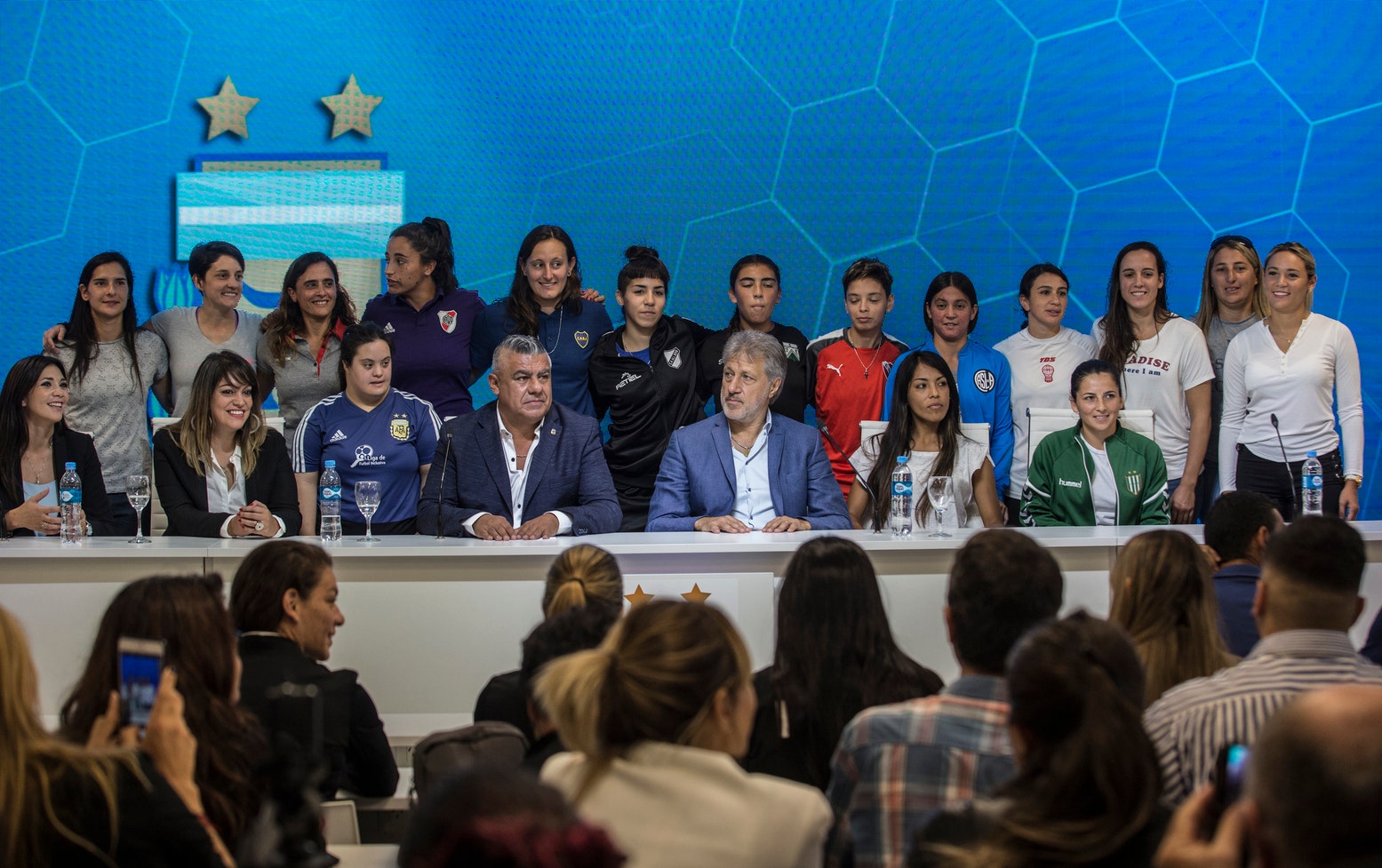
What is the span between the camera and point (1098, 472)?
14.3 ft

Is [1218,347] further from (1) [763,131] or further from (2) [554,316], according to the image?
(2) [554,316]

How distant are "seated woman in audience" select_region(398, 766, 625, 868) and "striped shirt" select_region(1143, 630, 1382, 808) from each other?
102 centimetres

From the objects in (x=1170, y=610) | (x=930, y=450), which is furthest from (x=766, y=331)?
(x=1170, y=610)

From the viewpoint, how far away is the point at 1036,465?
4449 millimetres

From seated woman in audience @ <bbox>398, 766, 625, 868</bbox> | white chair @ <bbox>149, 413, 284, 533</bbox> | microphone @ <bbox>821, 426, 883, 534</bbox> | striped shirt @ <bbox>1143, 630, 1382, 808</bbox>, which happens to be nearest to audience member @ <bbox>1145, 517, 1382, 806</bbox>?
striped shirt @ <bbox>1143, 630, 1382, 808</bbox>

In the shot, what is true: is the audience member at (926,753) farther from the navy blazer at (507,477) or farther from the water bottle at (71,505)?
the water bottle at (71,505)

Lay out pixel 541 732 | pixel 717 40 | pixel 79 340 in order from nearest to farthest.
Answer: pixel 541 732, pixel 79 340, pixel 717 40

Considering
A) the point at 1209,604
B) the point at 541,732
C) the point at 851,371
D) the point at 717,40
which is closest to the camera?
the point at 541,732

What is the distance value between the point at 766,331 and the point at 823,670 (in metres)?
2.93

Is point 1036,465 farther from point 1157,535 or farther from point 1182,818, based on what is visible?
point 1182,818

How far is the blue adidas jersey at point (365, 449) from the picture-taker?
4.24 metres

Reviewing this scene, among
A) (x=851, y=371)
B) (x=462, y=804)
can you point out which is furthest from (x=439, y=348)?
(x=462, y=804)

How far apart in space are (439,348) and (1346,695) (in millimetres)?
4191

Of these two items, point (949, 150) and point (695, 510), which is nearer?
point (695, 510)
